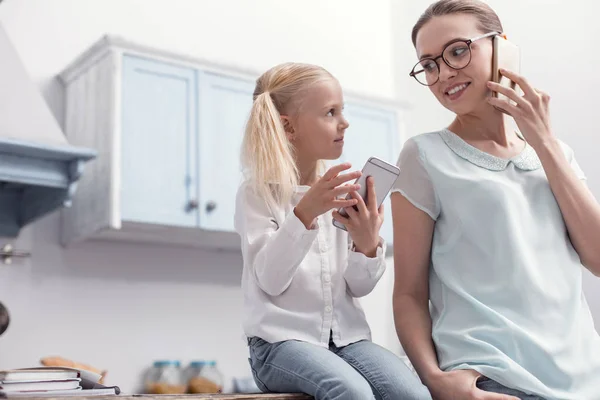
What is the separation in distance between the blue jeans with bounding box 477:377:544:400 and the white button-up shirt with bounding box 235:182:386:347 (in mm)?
284

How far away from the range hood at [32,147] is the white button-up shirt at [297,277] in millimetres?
1459

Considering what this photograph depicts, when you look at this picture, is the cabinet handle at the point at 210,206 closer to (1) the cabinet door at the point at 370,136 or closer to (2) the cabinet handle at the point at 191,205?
(2) the cabinet handle at the point at 191,205

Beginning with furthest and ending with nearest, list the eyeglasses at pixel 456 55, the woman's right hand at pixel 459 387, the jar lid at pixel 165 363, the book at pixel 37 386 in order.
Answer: the jar lid at pixel 165 363 → the eyeglasses at pixel 456 55 → the woman's right hand at pixel 459 387 → the book at pixel 37 386

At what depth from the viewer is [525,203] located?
5.08ft

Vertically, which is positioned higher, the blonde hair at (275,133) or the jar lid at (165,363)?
the blonde hair at (275,133)

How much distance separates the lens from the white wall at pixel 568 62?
3.29 m

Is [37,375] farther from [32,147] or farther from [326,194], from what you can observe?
[32,147]

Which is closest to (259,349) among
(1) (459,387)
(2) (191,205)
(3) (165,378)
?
(1) (459,387)

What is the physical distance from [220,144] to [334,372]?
2.18 metres

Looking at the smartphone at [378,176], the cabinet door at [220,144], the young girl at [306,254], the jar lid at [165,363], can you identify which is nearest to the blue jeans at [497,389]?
the young girl at [306,254]

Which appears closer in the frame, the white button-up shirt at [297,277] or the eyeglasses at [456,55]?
the white button-up shirt at [297,277]

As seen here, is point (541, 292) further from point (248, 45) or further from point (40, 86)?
point (248, 45)

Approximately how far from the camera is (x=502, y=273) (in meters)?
1.49

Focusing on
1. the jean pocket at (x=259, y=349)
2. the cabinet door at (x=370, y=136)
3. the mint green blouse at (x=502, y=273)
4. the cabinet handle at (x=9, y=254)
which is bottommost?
the jean pocket at (x=259, y=349)
